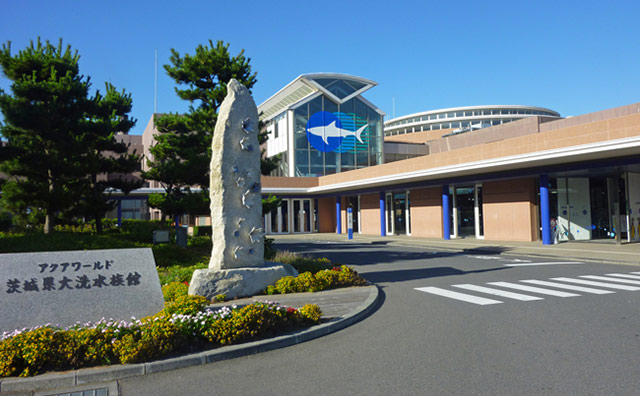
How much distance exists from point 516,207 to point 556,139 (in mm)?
5978

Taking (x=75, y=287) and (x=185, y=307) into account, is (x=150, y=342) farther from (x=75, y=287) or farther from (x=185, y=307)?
(x=75, y=287)

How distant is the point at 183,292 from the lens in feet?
31.8

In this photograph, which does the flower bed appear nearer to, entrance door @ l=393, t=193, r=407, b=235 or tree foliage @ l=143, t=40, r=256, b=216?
tree foliage @ l=143, t=40, r=256, b=216

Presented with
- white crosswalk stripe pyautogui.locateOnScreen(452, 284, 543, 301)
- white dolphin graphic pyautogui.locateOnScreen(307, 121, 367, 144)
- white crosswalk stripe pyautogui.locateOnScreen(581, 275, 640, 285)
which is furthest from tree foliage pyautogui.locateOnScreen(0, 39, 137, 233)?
white dolphin graphic pyautogui.locateOnScreen(307, 121, 367, 144)

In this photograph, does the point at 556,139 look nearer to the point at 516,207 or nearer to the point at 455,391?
the point at 516,207

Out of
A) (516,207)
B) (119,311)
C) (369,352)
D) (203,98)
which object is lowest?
(369,352)

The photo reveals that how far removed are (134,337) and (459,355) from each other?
4.16 meters

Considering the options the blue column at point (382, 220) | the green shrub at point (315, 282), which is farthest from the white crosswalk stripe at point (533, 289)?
the blue column at point (382, 220)

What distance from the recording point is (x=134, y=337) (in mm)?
5785

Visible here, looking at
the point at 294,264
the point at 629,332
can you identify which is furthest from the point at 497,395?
the point at 294,264

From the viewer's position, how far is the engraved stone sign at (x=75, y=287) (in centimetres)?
620

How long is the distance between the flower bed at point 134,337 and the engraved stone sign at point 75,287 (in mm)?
273

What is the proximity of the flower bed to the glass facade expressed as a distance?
35702 mm

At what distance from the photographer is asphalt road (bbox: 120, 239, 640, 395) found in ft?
15.7
